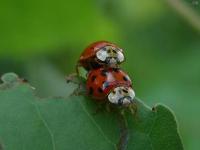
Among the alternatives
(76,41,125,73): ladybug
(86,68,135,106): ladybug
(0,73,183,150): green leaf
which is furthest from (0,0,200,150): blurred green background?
(0,73,183,150): green leaf

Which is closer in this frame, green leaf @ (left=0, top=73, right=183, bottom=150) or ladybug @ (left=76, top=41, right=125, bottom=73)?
green leaf @ (left=0, top=73, right=183, bottom=150)

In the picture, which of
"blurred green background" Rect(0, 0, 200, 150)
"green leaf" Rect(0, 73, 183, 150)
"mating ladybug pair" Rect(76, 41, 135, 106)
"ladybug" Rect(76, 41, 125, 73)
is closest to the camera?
"green leaf" Rect(0, 73, 183, 150)

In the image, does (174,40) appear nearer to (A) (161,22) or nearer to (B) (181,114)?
(A) (161,22)

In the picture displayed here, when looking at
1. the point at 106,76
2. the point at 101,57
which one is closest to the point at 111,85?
the point at 106,76

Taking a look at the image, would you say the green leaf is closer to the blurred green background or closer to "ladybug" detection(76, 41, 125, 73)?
"ladybug" detection(76, 41, 125, 73)

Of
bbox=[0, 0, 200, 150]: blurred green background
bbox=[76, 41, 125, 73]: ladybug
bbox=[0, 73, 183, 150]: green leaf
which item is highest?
bbox=[0, 0, 200, 150]: blurred green background

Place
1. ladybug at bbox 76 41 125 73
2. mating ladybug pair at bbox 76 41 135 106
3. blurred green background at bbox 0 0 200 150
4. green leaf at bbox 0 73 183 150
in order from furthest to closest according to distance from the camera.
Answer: blurred green background at bbox 0 0 200 150, ladybug at bbox 76 41 125 73, mating ladybug pair at bbox 76 41 135 106, green leaf at bbox 0 73 183 150

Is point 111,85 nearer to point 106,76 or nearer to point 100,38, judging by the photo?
point 106,76
